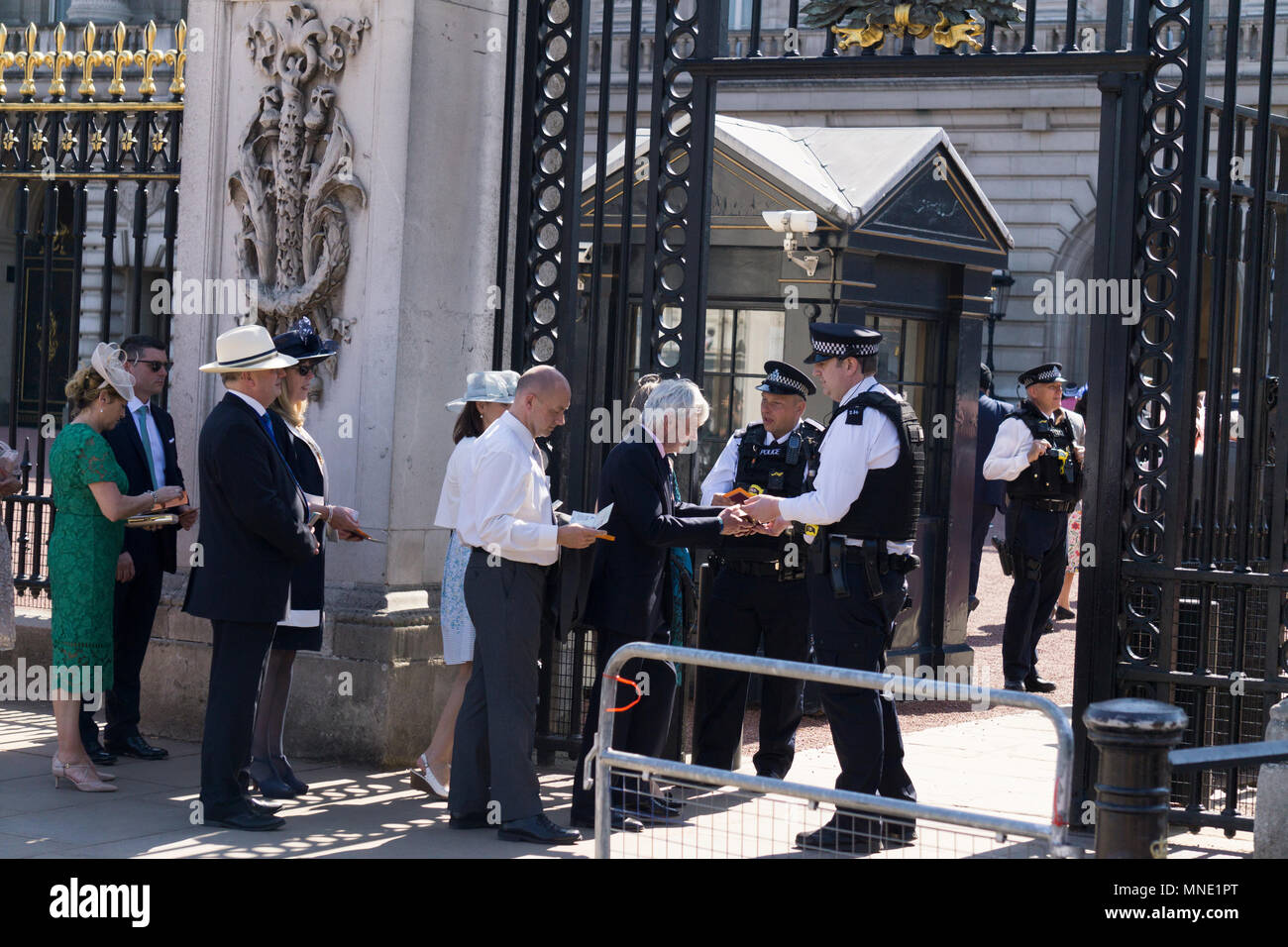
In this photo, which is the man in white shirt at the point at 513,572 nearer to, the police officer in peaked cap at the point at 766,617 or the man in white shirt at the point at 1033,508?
the police officer in peaked cap at the point at 766,617

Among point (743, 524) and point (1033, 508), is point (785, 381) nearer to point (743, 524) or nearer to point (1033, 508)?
point (743, 524)

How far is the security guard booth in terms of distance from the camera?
968cm

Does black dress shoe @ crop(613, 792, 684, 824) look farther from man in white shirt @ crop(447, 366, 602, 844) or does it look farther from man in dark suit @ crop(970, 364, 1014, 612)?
man in dark suit @ crop(970, 364, 1014, 612)

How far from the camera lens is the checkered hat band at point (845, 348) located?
6.77 meters

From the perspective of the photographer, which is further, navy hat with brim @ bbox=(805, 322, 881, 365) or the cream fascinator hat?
the cream fascinator hat

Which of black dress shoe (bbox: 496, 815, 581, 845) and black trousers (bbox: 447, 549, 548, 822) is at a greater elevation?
black trousers (bbox: 447, 549, 548, 822)

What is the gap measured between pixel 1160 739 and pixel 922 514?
659 centimetres

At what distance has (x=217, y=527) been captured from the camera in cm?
644

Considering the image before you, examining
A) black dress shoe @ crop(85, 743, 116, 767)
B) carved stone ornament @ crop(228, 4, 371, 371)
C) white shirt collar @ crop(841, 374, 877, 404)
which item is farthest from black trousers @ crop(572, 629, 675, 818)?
black dress shoe @ crop(85, 743, 116, 767)

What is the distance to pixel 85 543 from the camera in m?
7.18

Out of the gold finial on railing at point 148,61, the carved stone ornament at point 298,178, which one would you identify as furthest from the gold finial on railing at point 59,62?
the carved stone ornament at point 298,178

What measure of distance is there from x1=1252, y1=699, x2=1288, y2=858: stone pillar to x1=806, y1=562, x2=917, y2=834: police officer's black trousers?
1.39 metres
